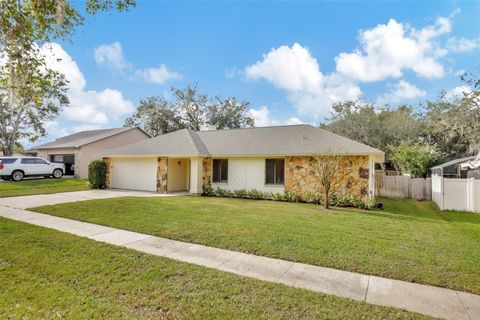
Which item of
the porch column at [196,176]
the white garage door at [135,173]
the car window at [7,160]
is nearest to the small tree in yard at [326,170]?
the porch column at [196,176]

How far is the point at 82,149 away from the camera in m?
21.6

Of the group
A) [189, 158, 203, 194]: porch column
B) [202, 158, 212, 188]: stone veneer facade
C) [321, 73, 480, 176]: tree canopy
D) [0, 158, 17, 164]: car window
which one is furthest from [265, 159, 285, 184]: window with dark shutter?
[0, 158, 17, 164]: car window

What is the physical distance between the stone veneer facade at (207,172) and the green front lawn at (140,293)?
991cm

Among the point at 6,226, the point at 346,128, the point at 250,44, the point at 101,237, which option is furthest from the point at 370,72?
the point at 6,226

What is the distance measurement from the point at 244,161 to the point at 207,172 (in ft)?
7.91

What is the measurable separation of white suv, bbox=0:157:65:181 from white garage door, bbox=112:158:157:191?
6.75 meters

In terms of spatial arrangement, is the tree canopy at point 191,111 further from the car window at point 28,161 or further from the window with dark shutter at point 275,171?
the window with dark shutter at point 275,171

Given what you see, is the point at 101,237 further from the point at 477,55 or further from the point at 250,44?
the point at 477,55

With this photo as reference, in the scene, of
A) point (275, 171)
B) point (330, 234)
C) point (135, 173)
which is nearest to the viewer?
point (330, 234)

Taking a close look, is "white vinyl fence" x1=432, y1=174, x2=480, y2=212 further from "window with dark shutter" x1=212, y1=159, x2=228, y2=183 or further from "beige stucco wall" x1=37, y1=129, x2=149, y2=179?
"beige stucco wall" x1=37, y1=129, x2=149, y2=179

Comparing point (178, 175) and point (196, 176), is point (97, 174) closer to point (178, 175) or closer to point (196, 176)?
point (178, 175)

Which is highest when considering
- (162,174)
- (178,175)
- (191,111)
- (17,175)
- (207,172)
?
(191,111)

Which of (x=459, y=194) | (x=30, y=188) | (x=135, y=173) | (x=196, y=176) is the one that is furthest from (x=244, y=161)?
(x=30, y=188)

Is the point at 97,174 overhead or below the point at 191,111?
below
